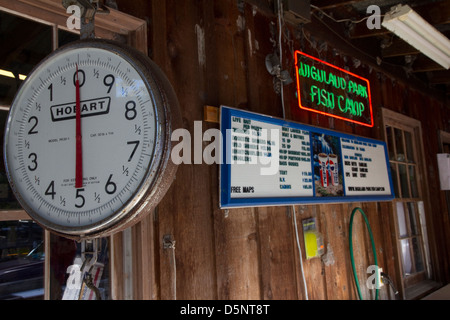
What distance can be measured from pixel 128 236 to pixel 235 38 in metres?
1.28

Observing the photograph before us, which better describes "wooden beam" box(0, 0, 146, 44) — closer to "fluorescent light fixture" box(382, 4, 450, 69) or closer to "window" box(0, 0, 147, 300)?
"window" box(0, 0, 147, 300)

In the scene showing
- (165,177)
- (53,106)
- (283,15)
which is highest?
(283,15)

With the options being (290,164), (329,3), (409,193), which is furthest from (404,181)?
(290,164)

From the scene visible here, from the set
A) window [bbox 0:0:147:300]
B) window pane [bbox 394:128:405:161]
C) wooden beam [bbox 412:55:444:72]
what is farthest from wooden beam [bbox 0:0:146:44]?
wooden beam [bbox 412:55:444:72]

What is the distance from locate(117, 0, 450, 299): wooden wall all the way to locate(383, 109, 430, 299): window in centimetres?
107

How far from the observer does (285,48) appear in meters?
2.44

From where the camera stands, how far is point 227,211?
1.83 metres

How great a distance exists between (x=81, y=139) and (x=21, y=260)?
2.06ft

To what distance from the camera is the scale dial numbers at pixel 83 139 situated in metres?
0.92

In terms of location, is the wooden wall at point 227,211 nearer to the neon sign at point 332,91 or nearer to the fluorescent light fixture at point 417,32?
the neon sign at point 332,91

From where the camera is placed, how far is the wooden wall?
1.62 m

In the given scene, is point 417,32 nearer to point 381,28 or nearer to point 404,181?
point 381,28
